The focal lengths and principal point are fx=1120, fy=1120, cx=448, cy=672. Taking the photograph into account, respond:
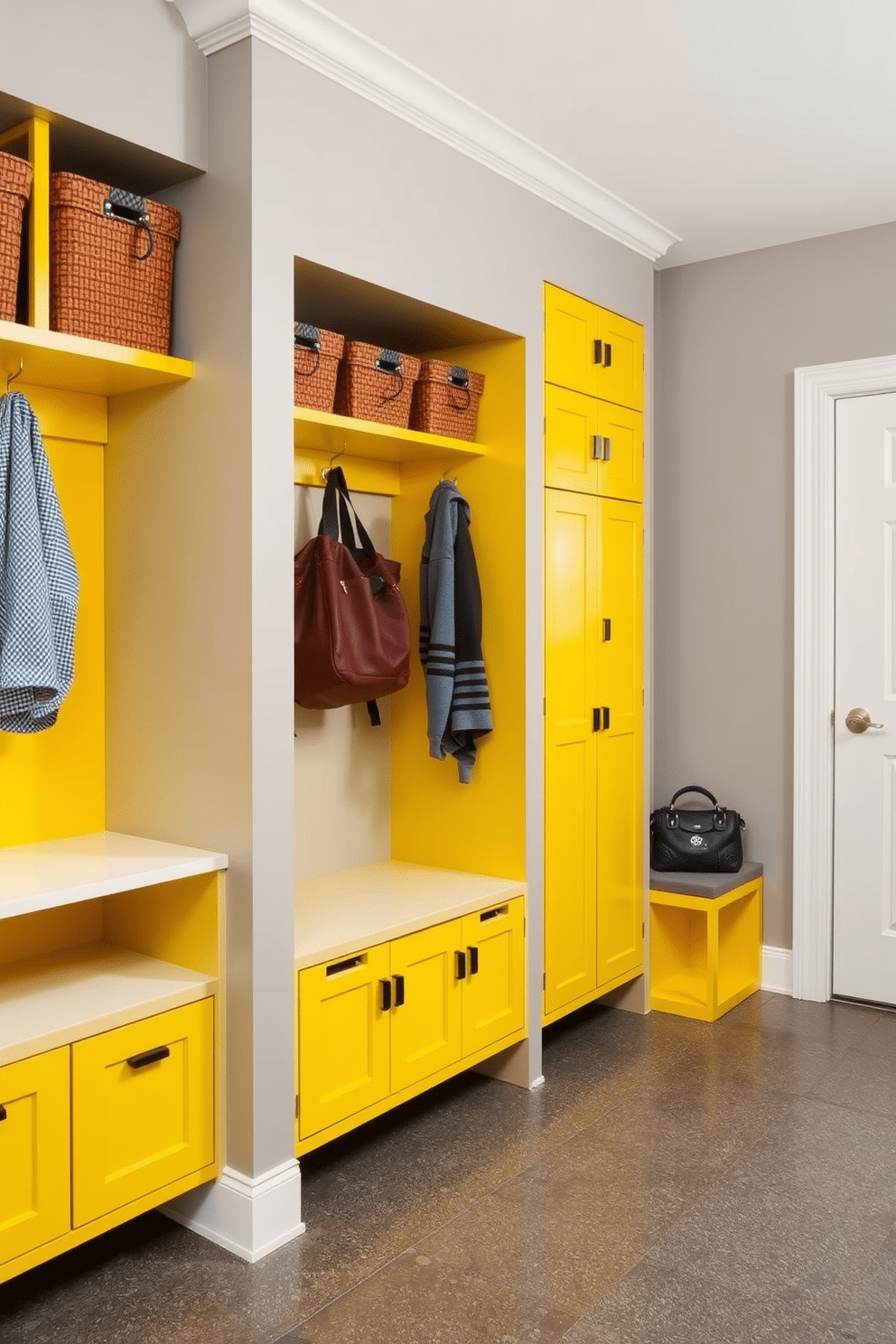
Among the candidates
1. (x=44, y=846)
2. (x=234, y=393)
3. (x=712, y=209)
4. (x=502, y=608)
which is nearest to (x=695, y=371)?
(x=712, y=209)

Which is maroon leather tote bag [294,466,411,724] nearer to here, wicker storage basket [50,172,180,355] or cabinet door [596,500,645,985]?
wicker storage basket [50,172,180,355]

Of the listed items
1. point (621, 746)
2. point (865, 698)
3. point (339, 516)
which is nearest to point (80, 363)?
point (339, 516)

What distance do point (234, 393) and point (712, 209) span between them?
196 cm

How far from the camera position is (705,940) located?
3.90 meters

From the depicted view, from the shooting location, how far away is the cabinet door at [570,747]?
3.22 metres

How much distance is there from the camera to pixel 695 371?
4055 mm

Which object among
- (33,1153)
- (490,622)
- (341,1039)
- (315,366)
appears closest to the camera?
(33,1153)

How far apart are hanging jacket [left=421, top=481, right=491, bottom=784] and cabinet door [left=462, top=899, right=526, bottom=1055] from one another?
466 mm

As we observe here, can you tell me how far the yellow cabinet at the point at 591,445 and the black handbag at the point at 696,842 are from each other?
1110mm

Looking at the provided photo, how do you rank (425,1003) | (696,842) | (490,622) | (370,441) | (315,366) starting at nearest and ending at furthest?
(315,366) → (425,1003) → (370,441) → (490,622) → (696,842)

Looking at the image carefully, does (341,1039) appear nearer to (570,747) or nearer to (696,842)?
(570,747)

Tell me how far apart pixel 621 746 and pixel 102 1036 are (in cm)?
194

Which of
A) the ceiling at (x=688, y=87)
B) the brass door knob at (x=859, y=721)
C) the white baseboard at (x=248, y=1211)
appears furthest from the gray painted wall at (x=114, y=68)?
the brass door knob at (x=859, y=721)

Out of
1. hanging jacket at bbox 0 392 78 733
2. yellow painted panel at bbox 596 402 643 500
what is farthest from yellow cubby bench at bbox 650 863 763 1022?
hanging jacket at bbox 0 392 78 733
